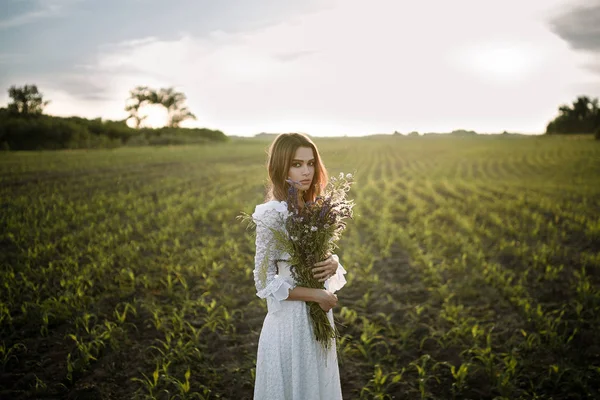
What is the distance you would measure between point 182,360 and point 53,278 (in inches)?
144

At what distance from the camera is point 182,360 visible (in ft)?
15.4

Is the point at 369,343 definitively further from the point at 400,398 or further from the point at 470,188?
the point at 470,188

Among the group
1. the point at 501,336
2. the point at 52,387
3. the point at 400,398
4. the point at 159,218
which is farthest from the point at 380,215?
the point at 52,387

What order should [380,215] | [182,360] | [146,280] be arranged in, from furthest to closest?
[380,215], [146,280], [182,360]

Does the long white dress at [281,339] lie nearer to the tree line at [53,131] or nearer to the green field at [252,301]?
the green field at [252,301]

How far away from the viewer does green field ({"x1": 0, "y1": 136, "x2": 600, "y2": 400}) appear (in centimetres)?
431

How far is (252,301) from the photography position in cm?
630

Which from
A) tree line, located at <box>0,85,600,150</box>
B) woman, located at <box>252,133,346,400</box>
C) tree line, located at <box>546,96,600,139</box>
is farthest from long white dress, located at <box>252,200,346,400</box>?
tree line, located at <box>546,96,600,139</box>

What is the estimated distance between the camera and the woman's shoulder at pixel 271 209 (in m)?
2.30

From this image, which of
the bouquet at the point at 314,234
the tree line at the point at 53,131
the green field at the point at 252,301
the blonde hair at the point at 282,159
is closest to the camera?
the bouquet at the point at 314,234

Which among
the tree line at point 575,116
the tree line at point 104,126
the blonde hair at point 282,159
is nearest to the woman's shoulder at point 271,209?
the blonde hair at point 282,159

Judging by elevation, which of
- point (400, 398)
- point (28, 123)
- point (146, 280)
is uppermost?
point (28, 123)

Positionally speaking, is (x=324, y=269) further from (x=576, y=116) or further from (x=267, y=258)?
(x=576, y=116)

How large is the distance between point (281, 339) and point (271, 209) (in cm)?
79
